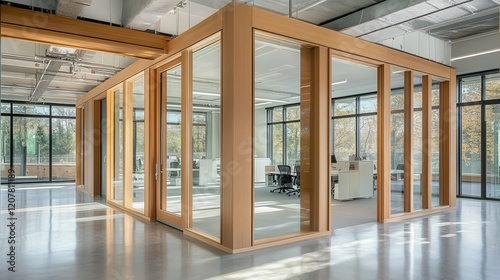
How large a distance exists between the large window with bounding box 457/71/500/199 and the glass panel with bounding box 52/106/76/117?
14.9 metres

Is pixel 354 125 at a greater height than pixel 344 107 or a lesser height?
lesser

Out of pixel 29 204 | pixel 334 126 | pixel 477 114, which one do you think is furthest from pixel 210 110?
pixel 334 126

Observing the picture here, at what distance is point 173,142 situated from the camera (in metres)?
6.45

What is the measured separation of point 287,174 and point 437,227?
5.10 metres

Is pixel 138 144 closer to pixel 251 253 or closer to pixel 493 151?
pixel 251 253

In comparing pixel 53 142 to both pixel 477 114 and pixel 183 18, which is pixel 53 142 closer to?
pixel 183 18

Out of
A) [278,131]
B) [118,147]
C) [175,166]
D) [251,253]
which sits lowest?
[251,253]

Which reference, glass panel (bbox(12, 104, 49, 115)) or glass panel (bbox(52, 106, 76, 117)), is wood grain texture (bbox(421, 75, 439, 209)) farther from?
glass panel (bbox(12, 104, 49, 115))

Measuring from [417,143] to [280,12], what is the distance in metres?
4.05

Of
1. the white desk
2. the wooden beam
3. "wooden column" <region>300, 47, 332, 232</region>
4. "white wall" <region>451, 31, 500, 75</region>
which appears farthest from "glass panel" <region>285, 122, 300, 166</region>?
"white wall" <region>451, 31, 500, 75</region>

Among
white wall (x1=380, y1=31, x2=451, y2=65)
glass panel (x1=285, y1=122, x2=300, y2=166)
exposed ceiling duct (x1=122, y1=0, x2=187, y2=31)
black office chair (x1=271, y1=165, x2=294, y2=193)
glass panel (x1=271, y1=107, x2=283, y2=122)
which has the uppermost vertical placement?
white wall (x1=380, y1=31, x2=451, y2=65)

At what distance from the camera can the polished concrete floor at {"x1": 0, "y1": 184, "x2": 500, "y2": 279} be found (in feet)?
12.7

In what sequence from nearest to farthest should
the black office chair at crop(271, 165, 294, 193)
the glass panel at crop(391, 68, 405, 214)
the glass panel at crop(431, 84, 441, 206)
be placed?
the glass panel at crop(391, 68, 405, 214) → the glass panel at crop(431, 84, 441, 206) → the black office chair at crop(271, 165, 294, 193)

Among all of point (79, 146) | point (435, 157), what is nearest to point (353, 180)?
point (435, 157)
